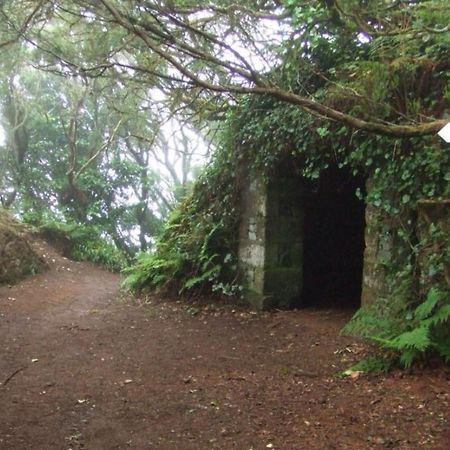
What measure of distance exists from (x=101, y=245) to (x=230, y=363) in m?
10.5

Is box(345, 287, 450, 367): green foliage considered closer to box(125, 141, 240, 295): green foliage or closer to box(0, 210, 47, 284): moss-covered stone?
box(125, 141, 240, 295): green foliage

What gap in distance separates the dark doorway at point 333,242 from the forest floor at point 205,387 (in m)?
1.09

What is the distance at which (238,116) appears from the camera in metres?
7.59

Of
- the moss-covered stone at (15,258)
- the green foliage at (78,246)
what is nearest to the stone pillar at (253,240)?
the moss-covered stone at (15,258)

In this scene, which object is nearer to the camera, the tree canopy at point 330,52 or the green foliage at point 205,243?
the tree canopy at point 330,52

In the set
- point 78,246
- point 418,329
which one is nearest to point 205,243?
point 418,329

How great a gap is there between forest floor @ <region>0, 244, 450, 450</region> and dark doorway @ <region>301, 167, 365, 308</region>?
109cm

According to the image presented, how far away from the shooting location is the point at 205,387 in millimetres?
4492

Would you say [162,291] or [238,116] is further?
[162,291]

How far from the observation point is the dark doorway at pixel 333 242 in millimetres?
8031

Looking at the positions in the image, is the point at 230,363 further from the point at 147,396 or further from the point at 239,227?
the point at 239,227

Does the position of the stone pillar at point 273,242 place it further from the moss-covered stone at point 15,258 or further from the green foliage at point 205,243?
the moss-covered stone at point 15,258

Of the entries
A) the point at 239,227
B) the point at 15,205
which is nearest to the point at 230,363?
the point at 239,227

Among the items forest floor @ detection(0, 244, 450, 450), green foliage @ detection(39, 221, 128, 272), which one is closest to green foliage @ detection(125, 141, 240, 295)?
forest floor @ detection(0, 244, 450, 450)
